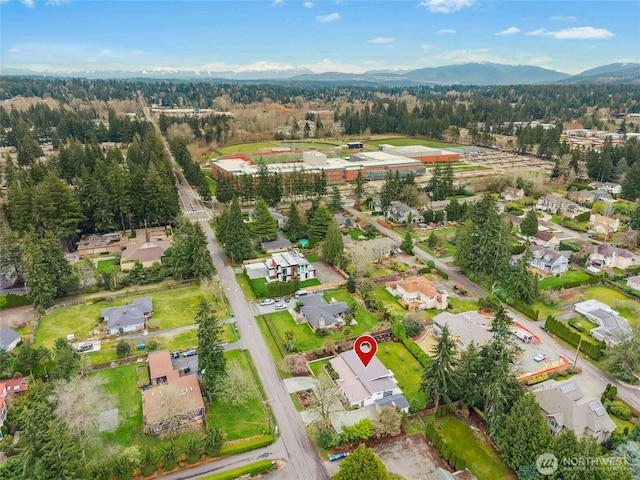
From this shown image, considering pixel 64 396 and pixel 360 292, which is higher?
pixel 64 396

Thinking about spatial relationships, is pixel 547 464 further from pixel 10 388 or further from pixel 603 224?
pixel 603 224

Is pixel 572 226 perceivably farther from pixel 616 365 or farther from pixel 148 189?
pixel 148 189

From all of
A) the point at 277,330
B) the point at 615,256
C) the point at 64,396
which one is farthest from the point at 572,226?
the point at 64,396

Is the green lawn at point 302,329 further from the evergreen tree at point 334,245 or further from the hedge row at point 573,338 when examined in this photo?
the hedge row at point 573,338

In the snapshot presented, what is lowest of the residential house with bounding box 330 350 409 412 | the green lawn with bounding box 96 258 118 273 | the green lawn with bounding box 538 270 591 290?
the green lawn with bounding box 96 258 118 273

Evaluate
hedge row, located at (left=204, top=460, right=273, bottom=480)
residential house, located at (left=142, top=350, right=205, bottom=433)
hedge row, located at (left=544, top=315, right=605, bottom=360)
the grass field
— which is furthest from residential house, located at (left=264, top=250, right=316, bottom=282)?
the grass field

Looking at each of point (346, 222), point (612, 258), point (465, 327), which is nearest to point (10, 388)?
point (465, 327)

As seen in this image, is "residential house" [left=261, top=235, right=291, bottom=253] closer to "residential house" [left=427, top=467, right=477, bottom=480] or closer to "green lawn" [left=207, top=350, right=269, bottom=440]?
"green lawn" [left=207, top=350, right=269, bottom=440]
